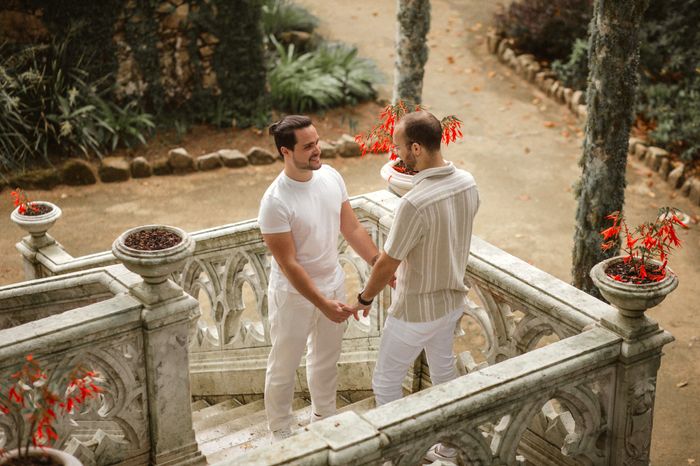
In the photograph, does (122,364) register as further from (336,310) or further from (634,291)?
(634,291)

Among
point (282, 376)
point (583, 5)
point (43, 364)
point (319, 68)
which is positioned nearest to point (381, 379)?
point (282, 376)

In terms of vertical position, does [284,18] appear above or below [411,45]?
below

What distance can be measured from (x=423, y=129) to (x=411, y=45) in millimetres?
5820

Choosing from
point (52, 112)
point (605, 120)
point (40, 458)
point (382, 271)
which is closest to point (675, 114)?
point (605, 120)

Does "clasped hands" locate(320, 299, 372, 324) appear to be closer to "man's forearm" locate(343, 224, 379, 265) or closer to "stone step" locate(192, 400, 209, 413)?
"man's forearm" locate(343, 224, 379, 265)

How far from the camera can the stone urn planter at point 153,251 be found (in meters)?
5.14

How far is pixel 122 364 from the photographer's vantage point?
5258mm

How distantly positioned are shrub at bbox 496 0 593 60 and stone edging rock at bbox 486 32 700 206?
25 cm

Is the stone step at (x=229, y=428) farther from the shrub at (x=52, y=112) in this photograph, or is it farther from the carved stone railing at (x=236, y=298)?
the shrub at (x=52, y=112)

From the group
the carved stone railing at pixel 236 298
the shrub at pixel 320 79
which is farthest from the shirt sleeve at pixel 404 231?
the shrub at pixel 320 79

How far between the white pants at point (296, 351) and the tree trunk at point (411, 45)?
5.12 meters

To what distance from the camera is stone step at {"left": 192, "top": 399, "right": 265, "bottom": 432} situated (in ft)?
23.2

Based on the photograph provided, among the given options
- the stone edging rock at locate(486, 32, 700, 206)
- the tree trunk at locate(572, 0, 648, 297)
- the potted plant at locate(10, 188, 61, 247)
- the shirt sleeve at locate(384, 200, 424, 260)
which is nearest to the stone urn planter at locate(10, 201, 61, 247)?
the potted plant at locate(10, 188, 61, 247)

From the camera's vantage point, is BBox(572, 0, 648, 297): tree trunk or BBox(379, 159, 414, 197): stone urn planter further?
BBox(572, 0, 648, 297): tree trunk
